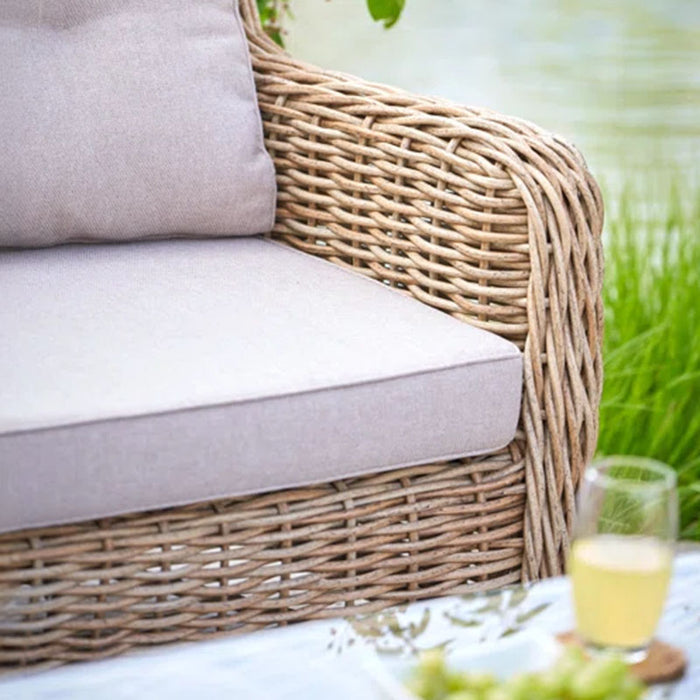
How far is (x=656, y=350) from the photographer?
2.23m

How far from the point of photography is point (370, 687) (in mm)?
741

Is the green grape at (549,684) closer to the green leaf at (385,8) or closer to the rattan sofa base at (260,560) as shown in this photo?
the rattan sofa base at (260,560)

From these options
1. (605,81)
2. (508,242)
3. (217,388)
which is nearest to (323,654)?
(217,388)

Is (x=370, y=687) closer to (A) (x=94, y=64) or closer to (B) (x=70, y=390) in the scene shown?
(B) (x=70, y=390)

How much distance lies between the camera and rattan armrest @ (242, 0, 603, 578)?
1.35 meters

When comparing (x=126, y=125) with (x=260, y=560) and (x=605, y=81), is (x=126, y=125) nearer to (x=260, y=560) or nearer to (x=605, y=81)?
(x=260, y=560)

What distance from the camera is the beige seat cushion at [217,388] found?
1115 mm

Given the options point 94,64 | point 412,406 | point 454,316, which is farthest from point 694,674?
point 94,64

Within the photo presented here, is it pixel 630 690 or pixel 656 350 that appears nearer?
pixel 630 690

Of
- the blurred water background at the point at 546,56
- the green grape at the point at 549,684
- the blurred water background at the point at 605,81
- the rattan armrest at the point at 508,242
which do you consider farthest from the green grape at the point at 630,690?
the blurred water background at the point at 546,56

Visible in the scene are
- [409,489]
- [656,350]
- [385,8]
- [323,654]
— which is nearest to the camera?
[323,654]

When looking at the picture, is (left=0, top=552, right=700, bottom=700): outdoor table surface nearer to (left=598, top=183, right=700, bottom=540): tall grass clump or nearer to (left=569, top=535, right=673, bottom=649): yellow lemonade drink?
(left=569, top=535, right=673, bottom=649): yellow lemonade drink

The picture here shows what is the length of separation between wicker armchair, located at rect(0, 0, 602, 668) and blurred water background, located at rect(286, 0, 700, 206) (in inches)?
56.7

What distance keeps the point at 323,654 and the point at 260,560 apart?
1.56 ft
